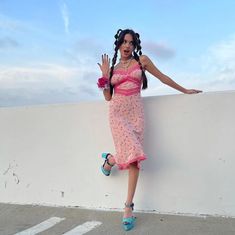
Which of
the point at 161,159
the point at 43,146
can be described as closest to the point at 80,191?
the point at 43,146

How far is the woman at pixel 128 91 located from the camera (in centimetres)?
364

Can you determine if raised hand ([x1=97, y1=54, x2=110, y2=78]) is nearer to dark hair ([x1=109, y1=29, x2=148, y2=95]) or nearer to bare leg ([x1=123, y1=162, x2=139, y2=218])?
dark hair ([x1=109, y1=29, x2=148, y2=95])

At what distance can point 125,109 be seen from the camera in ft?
12.1

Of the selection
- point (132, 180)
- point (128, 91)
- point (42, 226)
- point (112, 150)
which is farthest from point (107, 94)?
point (42, 226)

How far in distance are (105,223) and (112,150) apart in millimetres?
768

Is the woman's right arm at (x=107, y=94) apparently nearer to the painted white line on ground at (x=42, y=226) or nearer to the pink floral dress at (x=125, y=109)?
the pink floral dress at (x=125, y=109)

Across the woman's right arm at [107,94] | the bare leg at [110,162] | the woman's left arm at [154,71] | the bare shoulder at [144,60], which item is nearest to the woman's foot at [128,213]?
the bare leg at [110,162]

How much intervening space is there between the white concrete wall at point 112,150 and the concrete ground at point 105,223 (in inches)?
6.0

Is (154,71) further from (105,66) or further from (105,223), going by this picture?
(105,223)

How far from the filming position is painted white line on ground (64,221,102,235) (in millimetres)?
3531

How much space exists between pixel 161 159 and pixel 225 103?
31.4 inches

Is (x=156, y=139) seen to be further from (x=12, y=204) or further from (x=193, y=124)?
(x=12, y=204)

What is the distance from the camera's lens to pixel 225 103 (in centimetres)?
365

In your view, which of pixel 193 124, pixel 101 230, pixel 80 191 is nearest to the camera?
pixel 101 230
